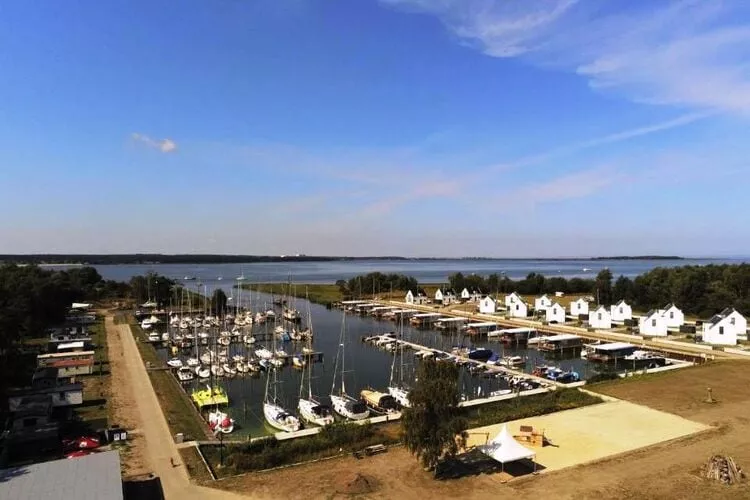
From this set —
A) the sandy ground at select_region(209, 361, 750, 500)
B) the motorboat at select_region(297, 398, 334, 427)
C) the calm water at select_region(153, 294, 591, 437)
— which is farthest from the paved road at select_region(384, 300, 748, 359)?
the motorboat at select_region(297, 398, 334, 427)

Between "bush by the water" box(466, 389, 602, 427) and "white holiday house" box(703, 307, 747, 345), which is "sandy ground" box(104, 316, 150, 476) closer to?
"bush by the water" box(466, 389, 602, 427)

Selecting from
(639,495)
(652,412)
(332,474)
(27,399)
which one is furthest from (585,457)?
(27,399)

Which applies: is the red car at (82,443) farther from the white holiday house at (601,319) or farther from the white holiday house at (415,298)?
the white holiday house at (415,298)

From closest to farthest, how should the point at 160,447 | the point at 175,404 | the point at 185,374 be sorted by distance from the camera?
the point at 160,447 → the point at 175,404 → the point at 185,374

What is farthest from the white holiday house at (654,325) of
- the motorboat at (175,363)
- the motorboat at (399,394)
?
the motorboat at (175,363)

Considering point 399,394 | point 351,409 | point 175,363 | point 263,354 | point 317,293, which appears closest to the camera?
point 351,409

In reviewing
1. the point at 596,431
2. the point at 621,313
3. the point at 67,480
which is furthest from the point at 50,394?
the point at 621,313

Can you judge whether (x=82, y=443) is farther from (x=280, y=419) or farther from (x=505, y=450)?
(x=505, y=450)
